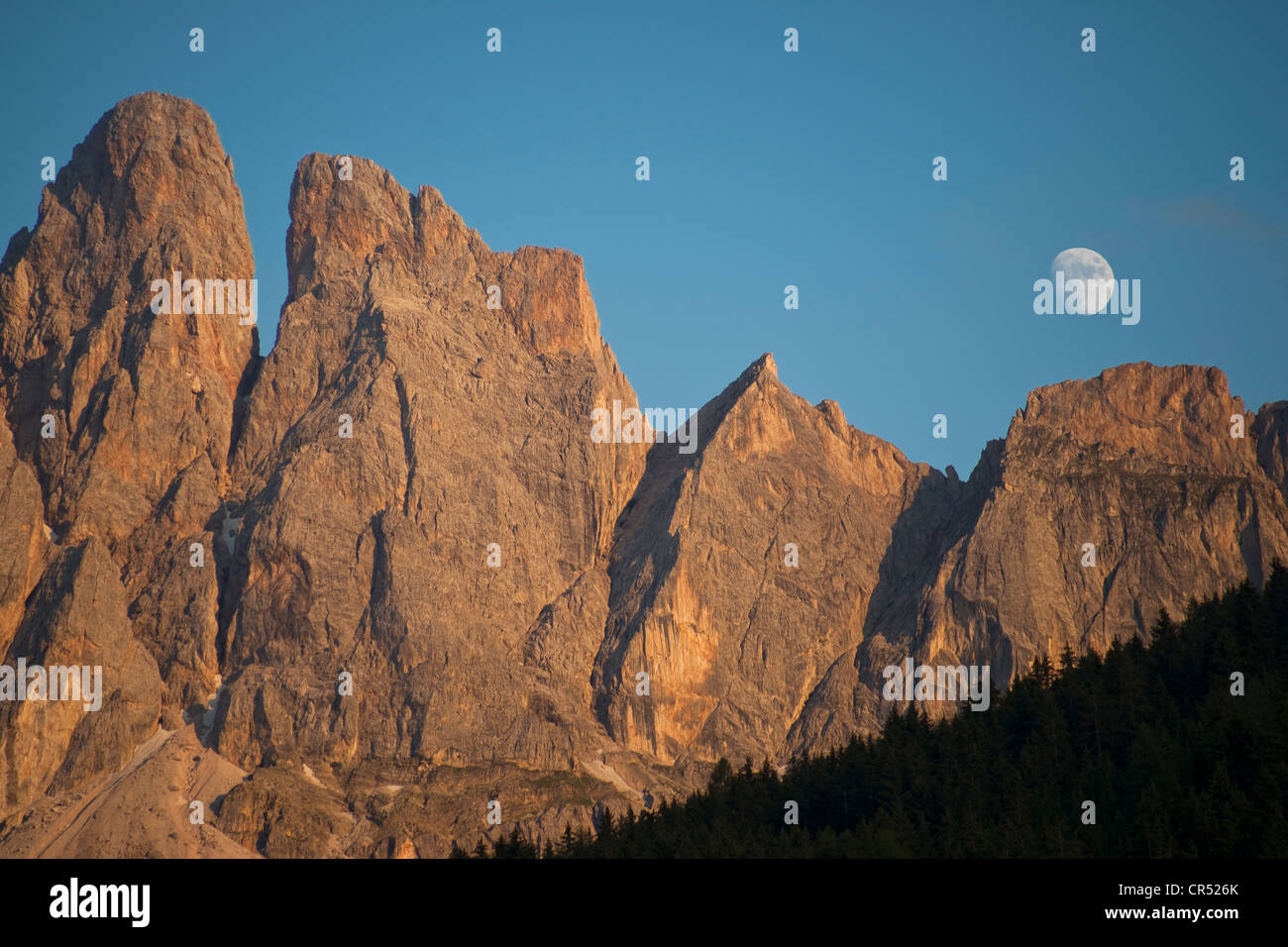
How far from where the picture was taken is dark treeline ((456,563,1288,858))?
98.1m

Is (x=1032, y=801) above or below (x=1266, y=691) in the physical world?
below

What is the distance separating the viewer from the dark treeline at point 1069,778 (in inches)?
3863

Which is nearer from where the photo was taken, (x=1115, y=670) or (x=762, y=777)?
(x=1115, y=670)

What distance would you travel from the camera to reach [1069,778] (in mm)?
114562

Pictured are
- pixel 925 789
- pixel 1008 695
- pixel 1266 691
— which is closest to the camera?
pixel 1266 691
